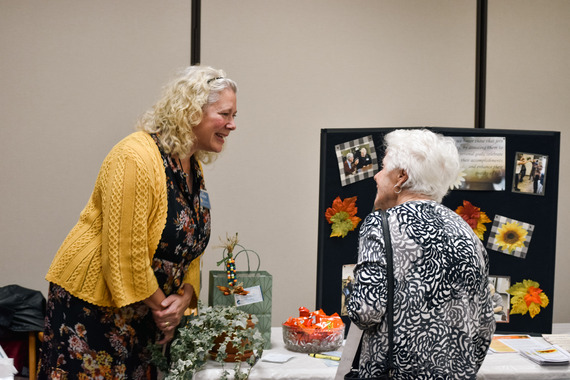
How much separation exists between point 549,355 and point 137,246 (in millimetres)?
1654

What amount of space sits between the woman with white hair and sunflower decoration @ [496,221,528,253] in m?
1.05

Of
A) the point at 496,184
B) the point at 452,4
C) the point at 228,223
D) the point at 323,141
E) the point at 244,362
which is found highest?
the point at 452,4

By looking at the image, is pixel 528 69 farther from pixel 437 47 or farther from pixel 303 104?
pixel 303 104

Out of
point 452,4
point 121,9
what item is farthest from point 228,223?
point 452,4

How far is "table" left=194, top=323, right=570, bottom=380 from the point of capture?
2111 mm

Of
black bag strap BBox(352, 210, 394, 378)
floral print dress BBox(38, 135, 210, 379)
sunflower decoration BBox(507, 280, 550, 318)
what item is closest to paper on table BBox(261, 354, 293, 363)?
floral print dress BBox(38, 135, 210, 379)

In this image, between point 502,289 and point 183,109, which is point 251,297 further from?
point 502,289

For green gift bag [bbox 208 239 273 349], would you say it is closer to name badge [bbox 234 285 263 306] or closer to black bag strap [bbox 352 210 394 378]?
name badge [bbox 234 285 263 306]

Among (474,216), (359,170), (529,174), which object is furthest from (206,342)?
(529,174)

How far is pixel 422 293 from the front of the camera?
1.51 m

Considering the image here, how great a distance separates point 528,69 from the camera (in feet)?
12.2

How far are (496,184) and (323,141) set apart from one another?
79 centimetres

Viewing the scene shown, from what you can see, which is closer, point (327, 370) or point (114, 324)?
point (114, 324)

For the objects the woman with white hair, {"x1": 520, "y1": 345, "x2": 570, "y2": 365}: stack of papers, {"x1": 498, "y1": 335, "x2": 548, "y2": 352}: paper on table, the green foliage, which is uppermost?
the woman with white hair
